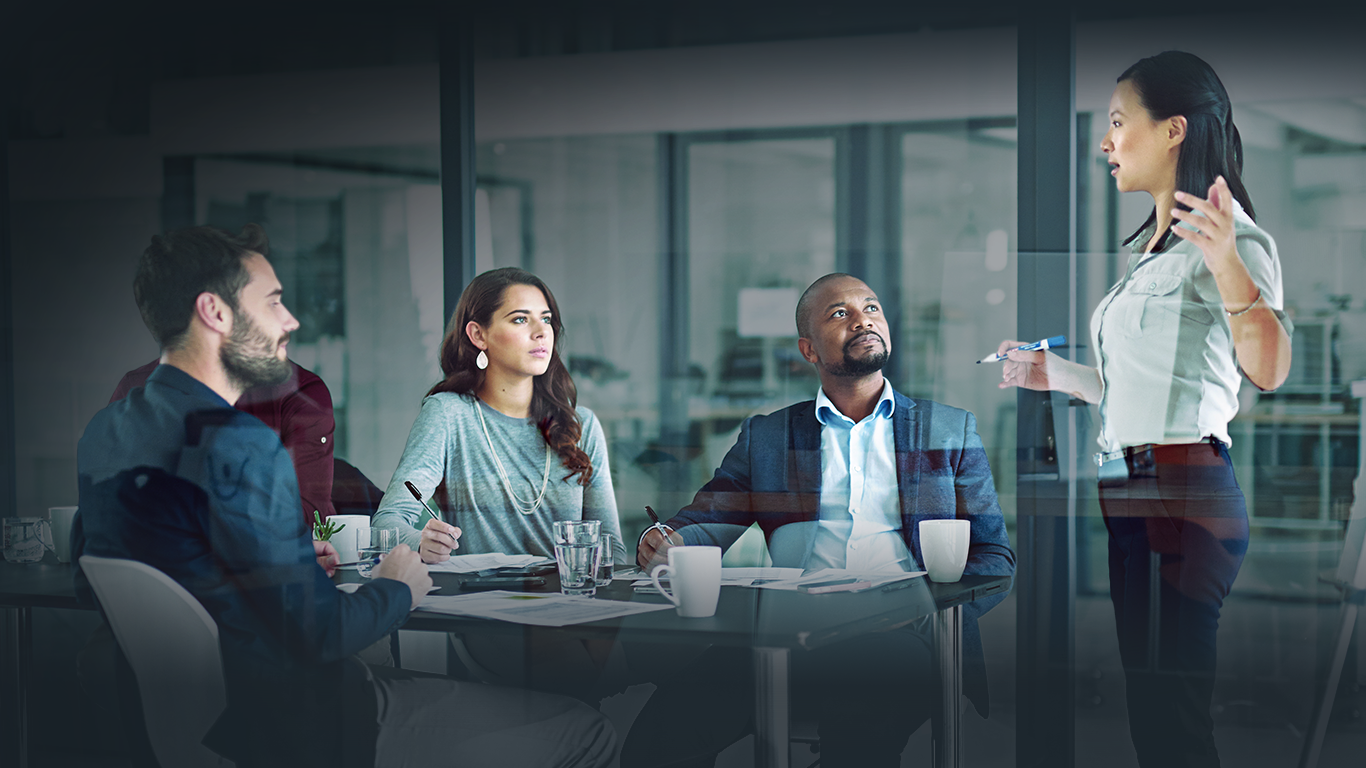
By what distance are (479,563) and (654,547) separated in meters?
0.37

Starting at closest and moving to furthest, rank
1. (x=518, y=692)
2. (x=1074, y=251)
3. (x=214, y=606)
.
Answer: (x=214, y=606) < (x=518, y=692) < (x=1074, y=251)

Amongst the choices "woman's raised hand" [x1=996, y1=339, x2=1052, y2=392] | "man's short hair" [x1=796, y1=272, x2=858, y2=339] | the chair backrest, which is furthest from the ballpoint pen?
the chair backrest

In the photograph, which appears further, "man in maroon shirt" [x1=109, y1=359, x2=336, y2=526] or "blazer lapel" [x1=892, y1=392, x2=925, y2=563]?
"blazer lapel" [x1=892, y1=392, x2=925, y2=563]

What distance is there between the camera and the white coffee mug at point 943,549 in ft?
6.43

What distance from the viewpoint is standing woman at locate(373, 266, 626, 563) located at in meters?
2.48

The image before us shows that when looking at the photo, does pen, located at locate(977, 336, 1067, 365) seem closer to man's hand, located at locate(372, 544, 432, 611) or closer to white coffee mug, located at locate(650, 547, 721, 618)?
white coffee mug, located at locate(650, 547, 721, 618)

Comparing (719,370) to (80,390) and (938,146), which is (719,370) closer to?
(938,146)

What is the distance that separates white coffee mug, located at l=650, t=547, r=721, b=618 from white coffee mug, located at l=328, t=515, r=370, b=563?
839mm

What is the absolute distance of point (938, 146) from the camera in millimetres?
2322

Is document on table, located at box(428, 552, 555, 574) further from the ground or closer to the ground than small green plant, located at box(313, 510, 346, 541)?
closer to the ground

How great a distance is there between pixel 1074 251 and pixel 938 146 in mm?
363

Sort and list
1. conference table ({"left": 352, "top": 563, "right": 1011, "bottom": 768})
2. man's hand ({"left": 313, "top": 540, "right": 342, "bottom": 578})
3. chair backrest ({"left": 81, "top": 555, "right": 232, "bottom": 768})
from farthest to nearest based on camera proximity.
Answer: man's hand ({"left": 313, "top": 540, "right": 342, "bottom": 578}) < chair backrest ({"left": 81, "top": 555, "right": 232, "bottom": 768}) < conference table ({"left": 352, "top": 563, "right": 1011, "bottom": 768})

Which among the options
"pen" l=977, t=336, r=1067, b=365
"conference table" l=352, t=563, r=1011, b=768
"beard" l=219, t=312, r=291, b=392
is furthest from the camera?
"pen" l=977, t=336, r=1067, b=365

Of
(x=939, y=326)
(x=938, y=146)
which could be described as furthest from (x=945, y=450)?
(x=938, y=146)
